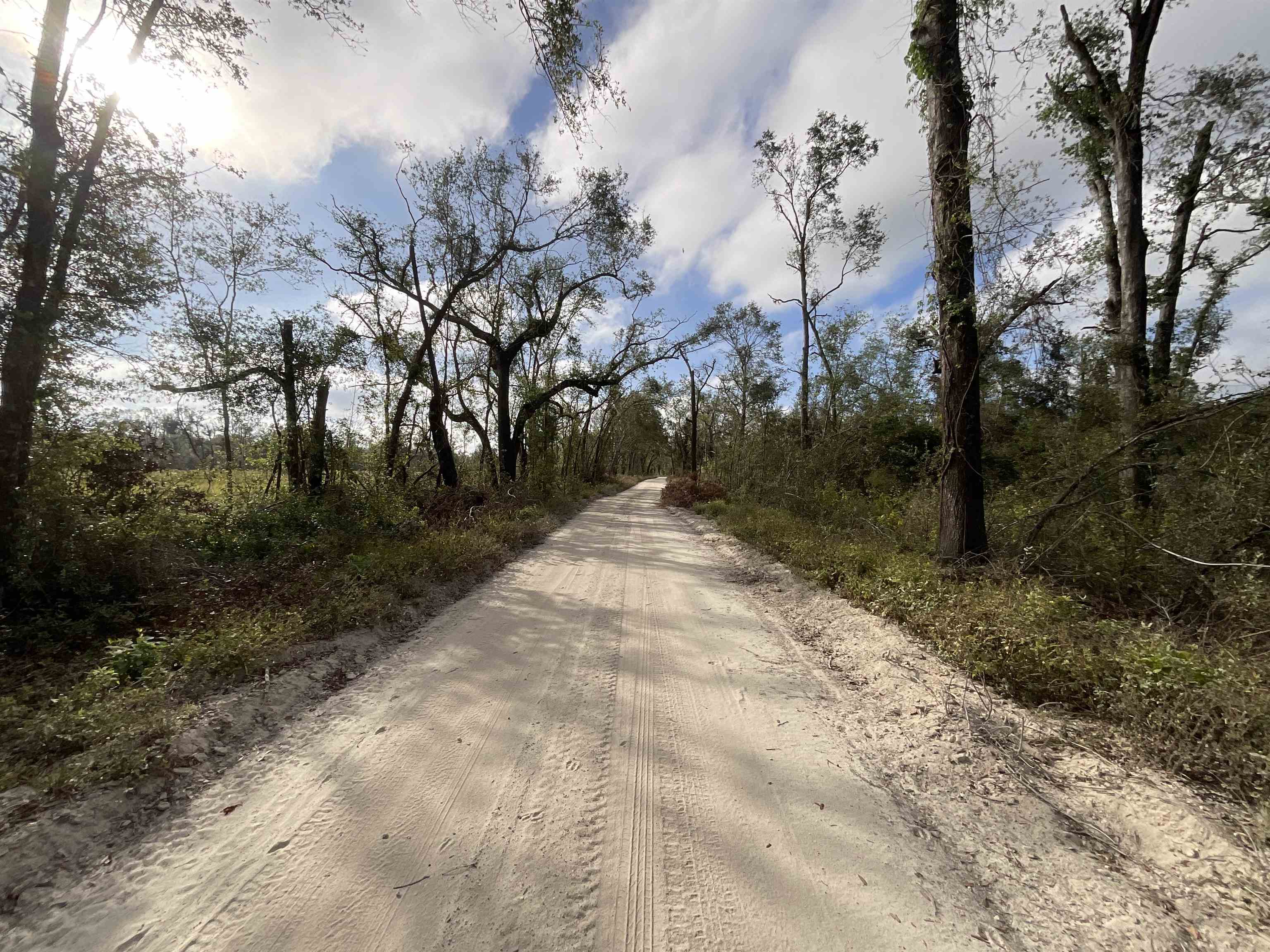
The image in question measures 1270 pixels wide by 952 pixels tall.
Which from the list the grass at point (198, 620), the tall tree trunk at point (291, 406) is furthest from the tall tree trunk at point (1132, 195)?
the tall tree trunk at point (291, 406)

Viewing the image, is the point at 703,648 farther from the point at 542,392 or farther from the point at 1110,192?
the point at 542,392

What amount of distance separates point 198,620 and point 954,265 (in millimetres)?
8354

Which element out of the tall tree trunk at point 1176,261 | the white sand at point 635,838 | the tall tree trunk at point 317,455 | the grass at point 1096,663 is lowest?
the white sand at point 635,838

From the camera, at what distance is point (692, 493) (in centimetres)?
1830

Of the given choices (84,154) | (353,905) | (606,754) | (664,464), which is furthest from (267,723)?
(664,464)

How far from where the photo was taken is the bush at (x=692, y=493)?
17.5 metres

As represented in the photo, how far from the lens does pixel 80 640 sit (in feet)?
12.5

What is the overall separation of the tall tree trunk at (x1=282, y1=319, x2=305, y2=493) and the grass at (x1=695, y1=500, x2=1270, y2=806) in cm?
1105

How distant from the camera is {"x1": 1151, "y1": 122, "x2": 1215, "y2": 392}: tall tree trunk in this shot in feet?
23.3

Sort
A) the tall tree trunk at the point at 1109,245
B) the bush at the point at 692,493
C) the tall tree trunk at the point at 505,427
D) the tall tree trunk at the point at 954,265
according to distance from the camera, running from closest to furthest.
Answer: the tall tree trunk at the point at 954,265 → the tall tree trunk at the point at 1109,245 → the tall tree trunk at the point at 505,427 → the bush at the point at 692,493

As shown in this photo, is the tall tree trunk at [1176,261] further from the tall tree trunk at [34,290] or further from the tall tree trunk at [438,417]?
the tall tree trunk at [438,417]

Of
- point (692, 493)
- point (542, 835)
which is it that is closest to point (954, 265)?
point (542, 835)

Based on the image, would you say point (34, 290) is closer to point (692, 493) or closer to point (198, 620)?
point (198, 620)

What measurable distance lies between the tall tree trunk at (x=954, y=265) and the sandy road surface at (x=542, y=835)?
2912 millimetres
